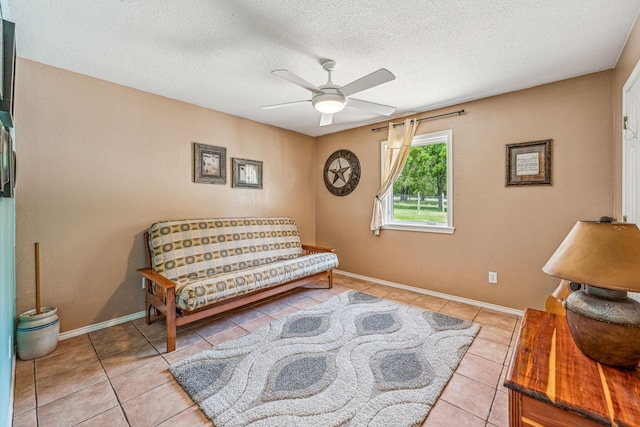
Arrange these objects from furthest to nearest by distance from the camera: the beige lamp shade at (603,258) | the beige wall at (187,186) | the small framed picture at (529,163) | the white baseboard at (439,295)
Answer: the white baseboard at (439,295) < the small framed picture at (529,163) < the beige wall at (187,186) < the beige lamp shade at (603,258)

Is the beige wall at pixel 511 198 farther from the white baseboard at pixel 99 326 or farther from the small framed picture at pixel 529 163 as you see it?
the white baseboard at pixel 99 326

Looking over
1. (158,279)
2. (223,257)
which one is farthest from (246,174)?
(158,279)

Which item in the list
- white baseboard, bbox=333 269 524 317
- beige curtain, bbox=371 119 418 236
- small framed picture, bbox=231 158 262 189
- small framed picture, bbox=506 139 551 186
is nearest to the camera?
small framed picture, bbox=506 139 551 186

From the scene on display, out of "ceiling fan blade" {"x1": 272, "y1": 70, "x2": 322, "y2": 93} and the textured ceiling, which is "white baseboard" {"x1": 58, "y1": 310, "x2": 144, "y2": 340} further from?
"ceiling fan blade" {"x1": 272, "y1": 70, "x2": 322, "y2": 93}

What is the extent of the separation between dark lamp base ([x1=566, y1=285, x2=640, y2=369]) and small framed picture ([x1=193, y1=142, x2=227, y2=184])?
336 centimetres

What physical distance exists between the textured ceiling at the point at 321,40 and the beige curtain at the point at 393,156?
2.46ft

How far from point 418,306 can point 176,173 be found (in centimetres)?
312

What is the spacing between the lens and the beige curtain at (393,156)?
348 centimetres

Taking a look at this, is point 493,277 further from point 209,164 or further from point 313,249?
point 209,164

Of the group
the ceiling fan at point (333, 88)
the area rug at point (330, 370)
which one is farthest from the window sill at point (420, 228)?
the ceiling fan at point (333, 88)

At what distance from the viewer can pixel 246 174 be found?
372 cm

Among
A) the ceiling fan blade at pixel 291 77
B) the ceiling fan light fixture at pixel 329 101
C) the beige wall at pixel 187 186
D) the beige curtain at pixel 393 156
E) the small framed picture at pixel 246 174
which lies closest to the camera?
the ceiling fan blade at pixel 291 77

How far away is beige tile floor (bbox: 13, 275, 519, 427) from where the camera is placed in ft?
4.93

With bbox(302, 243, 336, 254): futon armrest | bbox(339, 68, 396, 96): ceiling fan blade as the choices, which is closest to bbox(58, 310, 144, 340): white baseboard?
bbox(302, 243, 336, 254): futon armrest
